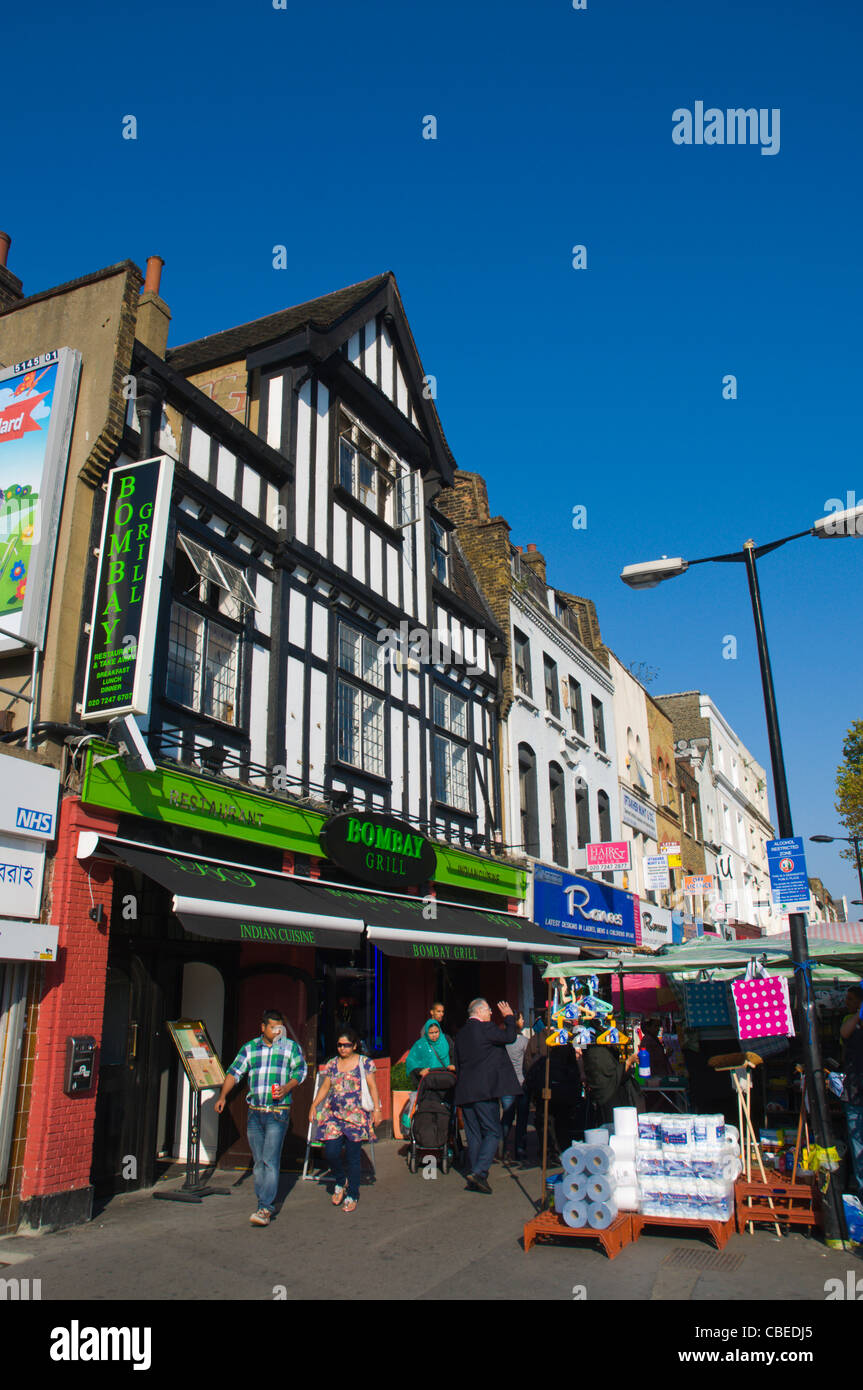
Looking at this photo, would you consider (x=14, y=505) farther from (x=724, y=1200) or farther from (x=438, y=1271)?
A: (x=724, y=1200)

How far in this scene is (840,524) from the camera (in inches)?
356

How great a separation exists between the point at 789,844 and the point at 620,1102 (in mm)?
3655

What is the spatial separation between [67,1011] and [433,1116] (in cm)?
453

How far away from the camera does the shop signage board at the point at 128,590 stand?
8547mm

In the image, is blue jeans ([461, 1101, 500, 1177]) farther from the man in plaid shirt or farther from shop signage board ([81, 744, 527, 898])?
shop signage board ([81, 744, 527, 898])

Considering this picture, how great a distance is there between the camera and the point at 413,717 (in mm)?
15781

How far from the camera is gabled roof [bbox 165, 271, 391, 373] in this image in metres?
13.8

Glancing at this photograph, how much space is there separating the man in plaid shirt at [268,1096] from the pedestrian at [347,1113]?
530mm

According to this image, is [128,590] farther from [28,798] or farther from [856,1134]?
[856,1134]

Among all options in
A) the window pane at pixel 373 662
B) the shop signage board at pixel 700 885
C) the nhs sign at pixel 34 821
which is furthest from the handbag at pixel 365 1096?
the shop signage board at pixel 700 885

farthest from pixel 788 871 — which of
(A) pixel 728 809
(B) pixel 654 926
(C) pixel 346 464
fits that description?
(A) pixel 728 809

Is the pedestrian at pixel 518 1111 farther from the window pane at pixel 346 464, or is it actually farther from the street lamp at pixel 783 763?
the window pane at pixel 346 464

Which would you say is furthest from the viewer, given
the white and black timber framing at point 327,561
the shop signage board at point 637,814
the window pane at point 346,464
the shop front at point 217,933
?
the shop signage board at point 637,814
